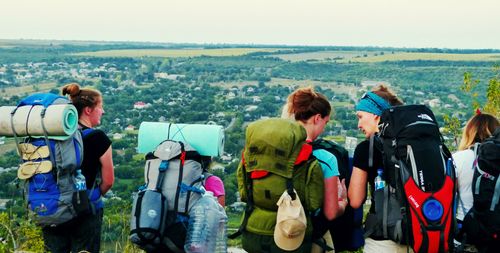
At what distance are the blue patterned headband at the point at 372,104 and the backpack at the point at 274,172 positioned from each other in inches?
18.6

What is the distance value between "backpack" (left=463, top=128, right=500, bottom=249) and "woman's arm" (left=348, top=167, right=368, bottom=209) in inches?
26.6

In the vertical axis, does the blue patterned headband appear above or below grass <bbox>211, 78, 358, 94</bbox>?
above

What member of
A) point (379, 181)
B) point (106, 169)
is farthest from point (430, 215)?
point (106, 169)

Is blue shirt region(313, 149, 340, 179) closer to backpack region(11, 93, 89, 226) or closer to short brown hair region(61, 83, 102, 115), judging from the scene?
backpack region(11, 93, 89, 226)

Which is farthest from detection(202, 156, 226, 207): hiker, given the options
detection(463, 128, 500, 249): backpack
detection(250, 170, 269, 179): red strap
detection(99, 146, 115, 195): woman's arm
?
detection(463, 128, 500, 249): backpack

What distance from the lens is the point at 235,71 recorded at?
88.8m

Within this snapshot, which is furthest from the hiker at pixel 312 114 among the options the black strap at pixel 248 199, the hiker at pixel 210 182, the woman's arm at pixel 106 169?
the woman's arm at pixel 106 169

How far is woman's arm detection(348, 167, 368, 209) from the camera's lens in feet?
11.8

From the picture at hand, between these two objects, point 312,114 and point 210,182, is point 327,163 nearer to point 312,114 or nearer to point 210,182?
point 312,114

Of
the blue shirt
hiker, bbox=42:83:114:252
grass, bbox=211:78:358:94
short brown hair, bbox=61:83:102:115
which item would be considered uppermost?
→ short brown hair, bbox=61:83:102:115

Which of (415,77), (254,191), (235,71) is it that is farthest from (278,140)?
(235,71)

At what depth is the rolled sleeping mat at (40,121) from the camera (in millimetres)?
3930

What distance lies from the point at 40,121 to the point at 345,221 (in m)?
1.84

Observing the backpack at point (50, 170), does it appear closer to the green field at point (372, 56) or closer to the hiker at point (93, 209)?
the hiker at point (93, 209)
